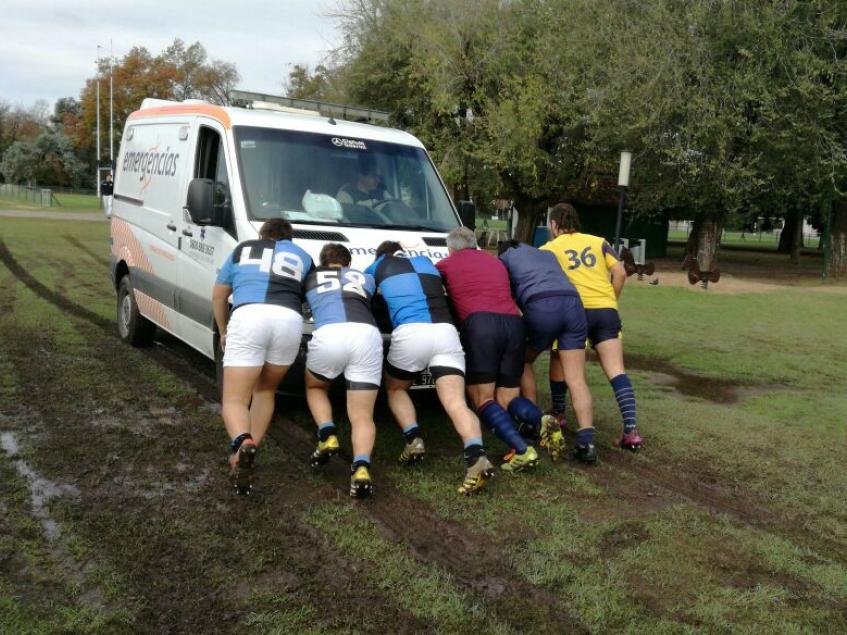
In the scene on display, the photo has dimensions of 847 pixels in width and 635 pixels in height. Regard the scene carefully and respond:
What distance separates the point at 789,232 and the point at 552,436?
40968 mm

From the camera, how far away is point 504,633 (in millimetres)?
3615

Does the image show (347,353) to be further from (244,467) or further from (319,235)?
(319,235)

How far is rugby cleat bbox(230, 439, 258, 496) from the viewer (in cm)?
501

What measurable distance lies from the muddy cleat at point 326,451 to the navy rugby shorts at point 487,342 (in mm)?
1090

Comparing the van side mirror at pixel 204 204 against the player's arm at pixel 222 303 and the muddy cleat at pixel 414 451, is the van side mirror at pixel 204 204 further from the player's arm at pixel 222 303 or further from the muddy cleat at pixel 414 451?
the muddy cleat at pixel 414 451

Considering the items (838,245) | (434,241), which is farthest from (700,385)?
(838,245)

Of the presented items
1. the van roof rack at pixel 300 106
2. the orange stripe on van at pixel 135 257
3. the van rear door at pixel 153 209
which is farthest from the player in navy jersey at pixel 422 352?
the orange stripe on van at pixel 135 257

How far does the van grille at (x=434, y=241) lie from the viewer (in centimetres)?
709

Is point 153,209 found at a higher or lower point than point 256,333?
higher

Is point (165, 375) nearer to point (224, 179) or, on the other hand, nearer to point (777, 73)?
point (224, 179)

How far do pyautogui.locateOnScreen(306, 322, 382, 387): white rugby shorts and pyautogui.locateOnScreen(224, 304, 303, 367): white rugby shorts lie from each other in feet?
0.65

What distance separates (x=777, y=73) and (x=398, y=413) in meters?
19.4

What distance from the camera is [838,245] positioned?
2516 centimetres

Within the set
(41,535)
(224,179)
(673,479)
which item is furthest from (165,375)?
(673,479)
